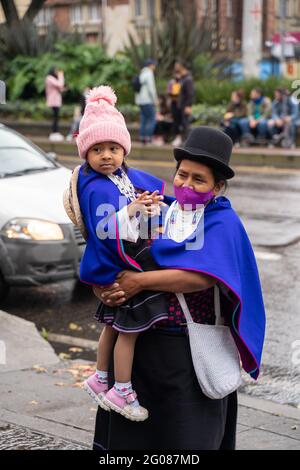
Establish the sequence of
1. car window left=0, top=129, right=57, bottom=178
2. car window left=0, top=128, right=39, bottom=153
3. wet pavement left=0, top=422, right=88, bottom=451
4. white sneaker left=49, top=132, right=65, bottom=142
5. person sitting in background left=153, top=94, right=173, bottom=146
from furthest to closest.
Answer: white sneaker left=49, top=132, right=65, bottom=142 < person sitting in background left=153, top=94, right=173, bottom=146 < car window left=0, top=128, right=39, bottom=153 < car window left=0, top=129, right=57, bottom=178 < wet pavement left=0, top=422, right=88, bottom=451

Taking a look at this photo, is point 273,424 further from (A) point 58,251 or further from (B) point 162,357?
(A) point 58,251

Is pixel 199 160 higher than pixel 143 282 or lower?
higher

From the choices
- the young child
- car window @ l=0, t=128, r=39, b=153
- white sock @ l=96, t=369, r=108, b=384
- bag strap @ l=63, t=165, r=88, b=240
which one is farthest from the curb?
car window @ l=0, t=128, r=39, b=153

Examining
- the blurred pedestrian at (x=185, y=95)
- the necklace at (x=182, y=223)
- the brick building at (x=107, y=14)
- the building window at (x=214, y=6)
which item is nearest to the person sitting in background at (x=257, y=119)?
the blurred pedestrian at (x=185, y=95)

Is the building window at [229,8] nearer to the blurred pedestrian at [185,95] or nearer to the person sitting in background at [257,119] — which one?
the blurred pedestrian at [185,95]

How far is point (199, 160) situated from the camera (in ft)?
11.9

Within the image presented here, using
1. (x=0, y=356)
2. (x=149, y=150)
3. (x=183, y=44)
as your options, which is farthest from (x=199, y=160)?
(x=183, y=44)

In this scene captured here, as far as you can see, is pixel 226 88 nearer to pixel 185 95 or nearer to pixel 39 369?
pixel 185 95

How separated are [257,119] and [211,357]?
18582 mm

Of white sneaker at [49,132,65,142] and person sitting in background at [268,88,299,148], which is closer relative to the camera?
person sitting in background at [268,88,299,148]

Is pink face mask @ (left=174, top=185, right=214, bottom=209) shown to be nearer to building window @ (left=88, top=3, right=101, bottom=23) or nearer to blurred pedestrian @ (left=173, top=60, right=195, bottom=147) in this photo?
blurred pedestrian @ (left=173, top=60, right=195, bottom=147)

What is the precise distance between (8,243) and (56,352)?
1343 millimetres

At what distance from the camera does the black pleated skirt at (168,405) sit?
11.9ft

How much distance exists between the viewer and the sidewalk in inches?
204
